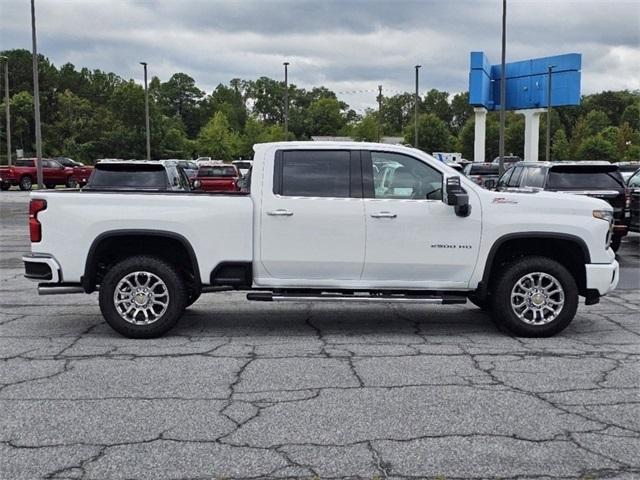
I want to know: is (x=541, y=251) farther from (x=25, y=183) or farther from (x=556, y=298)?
(x=25, y=183)

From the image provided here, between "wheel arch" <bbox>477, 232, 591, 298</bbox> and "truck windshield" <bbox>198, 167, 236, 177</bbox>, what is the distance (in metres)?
20.0

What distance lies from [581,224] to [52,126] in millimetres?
89646

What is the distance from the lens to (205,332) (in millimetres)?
7758

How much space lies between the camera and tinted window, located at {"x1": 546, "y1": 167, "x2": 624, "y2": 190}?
13336 mm

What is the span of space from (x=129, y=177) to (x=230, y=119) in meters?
112

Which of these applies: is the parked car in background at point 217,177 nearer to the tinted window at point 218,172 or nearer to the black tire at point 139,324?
the tinted window at point 218,172

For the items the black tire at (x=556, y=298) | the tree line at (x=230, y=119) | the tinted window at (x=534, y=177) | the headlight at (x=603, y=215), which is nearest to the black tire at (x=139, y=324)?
the black tire at (x=556, y=298)

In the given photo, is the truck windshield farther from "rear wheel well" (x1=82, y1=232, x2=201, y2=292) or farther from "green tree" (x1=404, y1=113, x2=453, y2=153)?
"green tree" (x1=404, y1=113, x2=453, y2=153)

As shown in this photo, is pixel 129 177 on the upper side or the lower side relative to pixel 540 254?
upper

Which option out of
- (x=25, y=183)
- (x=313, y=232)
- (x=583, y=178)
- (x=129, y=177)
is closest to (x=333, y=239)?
(x=313, y=232)

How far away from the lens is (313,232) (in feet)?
23.9

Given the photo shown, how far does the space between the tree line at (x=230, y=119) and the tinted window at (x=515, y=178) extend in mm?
57728

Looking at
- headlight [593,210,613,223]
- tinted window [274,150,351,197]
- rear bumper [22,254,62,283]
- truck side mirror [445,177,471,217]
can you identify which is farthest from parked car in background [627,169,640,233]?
rear bumper [22,254,62,283]

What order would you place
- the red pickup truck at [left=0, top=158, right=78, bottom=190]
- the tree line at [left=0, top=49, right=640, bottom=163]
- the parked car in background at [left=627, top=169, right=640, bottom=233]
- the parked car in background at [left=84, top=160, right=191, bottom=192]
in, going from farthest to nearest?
the tree line at [left=0, top=49, right=640, bottom=163] < the red pickup truck at [left=0, top=158, right=78, bottom=190] < the parked car in background at [left=627, top=169, right=640, bottom=233] < the parked car in background at [left=84, top=160, right=191, bottom=192]
